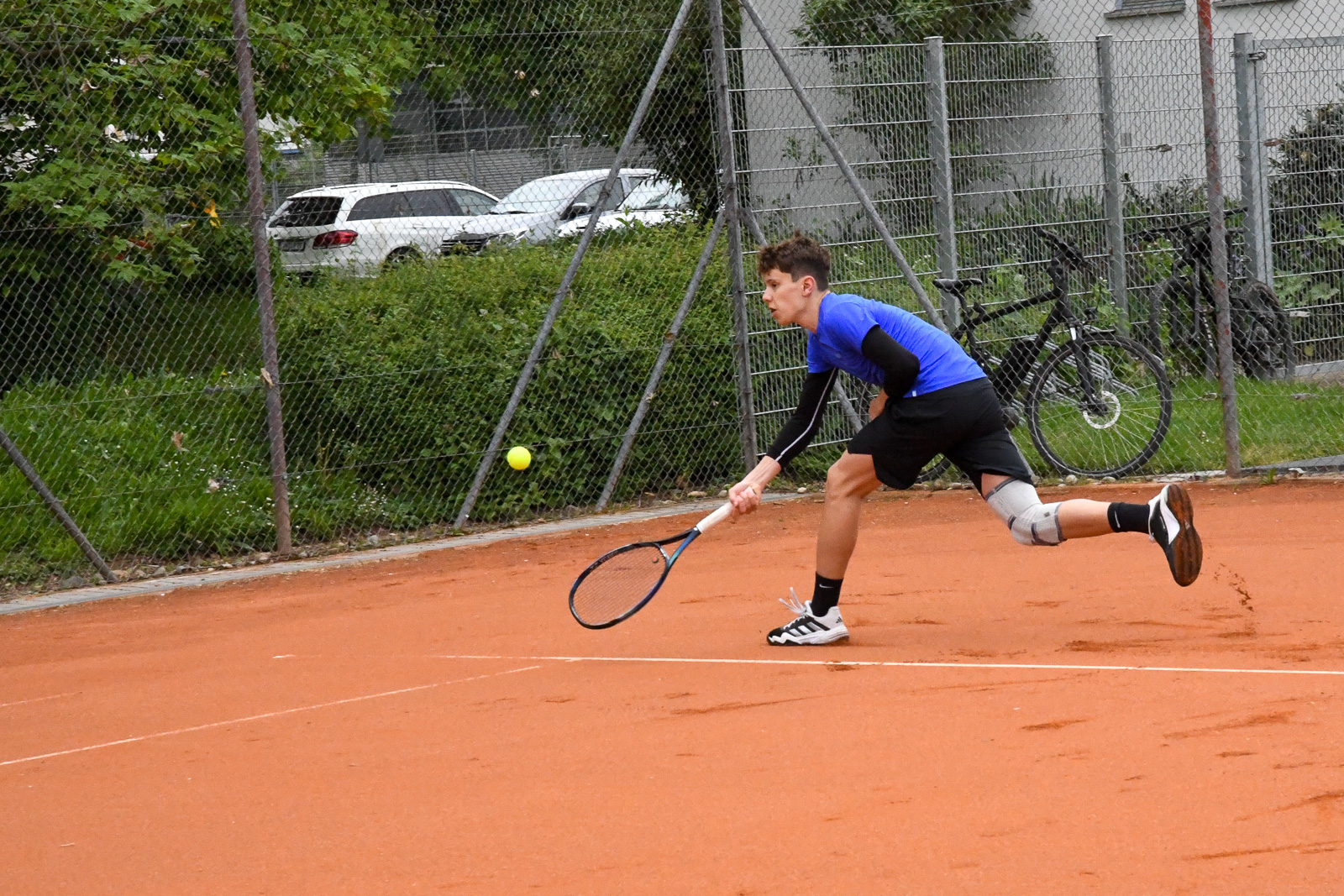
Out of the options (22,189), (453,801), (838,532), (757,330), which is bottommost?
(453,801)

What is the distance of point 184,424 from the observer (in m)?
9.02

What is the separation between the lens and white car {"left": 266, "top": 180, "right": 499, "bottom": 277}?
385 inches

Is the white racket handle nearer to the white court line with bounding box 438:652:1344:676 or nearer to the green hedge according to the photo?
the white court line with bounding box 438:652:1344:676

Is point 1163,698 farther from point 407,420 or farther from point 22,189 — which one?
point 22,189

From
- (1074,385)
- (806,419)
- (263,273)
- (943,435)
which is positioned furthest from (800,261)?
(263,273)

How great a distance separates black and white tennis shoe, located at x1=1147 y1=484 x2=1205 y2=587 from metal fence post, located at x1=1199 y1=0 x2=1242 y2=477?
3801 millimetres

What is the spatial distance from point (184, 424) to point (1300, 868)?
704 centimetres

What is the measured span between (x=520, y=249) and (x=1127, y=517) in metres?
5.48

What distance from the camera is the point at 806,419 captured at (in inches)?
242

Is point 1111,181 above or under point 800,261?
above

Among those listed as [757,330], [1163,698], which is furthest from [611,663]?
[757,330]

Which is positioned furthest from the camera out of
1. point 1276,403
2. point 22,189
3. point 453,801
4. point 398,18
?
point 398,18

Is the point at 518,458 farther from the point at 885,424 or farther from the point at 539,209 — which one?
the point at 885,424

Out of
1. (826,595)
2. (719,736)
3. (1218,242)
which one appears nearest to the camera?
(719,736)
